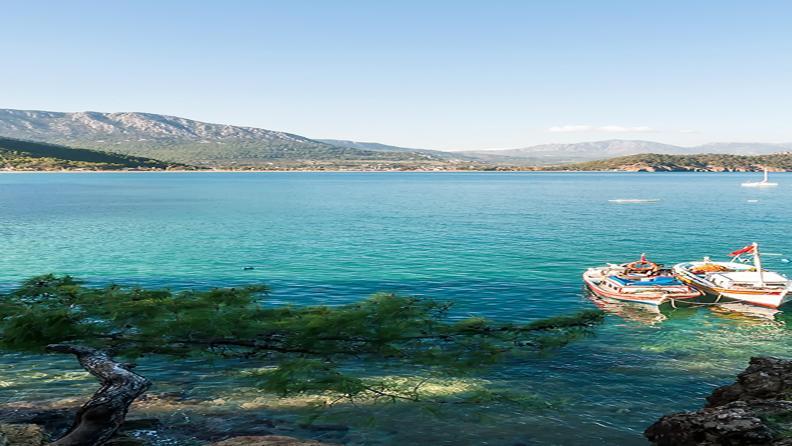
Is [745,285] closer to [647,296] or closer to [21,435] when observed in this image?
[647,296]

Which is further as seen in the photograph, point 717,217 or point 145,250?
point 717,217

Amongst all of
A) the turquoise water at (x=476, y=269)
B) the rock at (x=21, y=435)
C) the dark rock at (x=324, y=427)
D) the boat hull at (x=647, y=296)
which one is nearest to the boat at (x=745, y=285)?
the boat hull at (x=647, y=296)

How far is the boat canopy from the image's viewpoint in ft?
141

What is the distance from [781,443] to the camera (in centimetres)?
1416

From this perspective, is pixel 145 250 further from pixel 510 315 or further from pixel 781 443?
pixel 781 443

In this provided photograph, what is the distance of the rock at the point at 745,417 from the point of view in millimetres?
14914

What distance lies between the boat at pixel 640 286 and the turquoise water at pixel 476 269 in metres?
1.97

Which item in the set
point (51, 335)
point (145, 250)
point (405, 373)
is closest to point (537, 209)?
point (145, 250)

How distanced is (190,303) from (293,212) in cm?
9541

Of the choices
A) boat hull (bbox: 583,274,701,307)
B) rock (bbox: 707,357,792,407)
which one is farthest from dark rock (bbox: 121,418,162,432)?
boat hull (bbox: 583,274,701,307)

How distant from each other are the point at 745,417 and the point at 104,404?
18.9 metres

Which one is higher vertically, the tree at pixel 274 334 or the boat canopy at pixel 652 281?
the tree at pixel 274 334

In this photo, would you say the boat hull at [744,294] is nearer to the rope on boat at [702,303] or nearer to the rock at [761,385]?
the rope on boat at [702,303]

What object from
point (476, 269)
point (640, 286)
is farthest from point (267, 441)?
point (476, 269)
